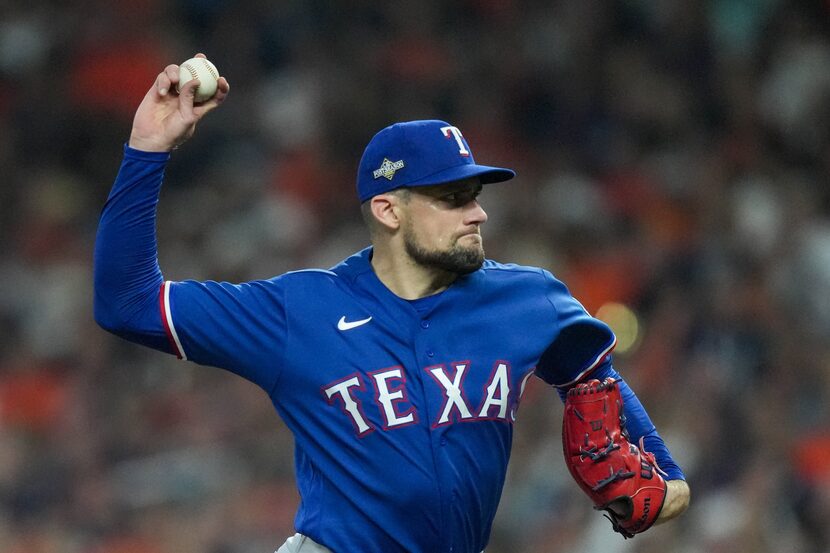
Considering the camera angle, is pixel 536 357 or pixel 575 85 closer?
pixel 536 357

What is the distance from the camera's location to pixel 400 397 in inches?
125

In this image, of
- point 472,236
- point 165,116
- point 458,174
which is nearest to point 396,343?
point 472,236

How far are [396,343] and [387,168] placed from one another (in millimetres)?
457

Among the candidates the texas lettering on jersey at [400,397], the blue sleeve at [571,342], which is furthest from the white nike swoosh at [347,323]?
the blue sleeve at [571,342]

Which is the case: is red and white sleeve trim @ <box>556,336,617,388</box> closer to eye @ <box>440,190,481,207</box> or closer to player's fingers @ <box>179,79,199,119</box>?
eye @ <box>440,190,481,207</box>

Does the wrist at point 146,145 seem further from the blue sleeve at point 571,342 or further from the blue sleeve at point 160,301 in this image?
the blue sleeve at point 571,342

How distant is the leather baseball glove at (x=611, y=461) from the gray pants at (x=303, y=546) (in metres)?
0.73

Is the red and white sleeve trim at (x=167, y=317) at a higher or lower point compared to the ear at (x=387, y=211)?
lower

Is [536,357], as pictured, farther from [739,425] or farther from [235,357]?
[739,425]

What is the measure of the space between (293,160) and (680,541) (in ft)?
11.5

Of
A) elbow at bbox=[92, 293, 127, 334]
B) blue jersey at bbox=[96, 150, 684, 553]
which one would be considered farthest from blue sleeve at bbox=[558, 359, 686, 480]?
elbow at bbox=[92, 293, 127, 334]

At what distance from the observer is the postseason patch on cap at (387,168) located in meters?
3.36

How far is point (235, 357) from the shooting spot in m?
3.24

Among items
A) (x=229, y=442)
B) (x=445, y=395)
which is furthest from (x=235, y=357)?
(x=229, y=442)
